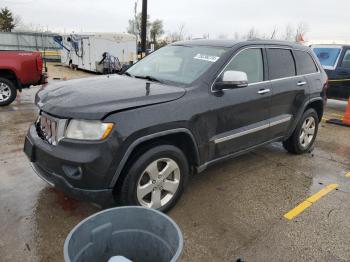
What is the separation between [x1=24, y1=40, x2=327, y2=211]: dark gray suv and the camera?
2.74 metres

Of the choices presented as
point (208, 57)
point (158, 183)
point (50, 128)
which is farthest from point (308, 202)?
point (50, 128)

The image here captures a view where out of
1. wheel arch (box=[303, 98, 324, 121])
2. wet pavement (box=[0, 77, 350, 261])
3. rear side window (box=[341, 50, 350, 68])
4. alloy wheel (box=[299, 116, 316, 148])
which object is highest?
rear side window (box=[341, 50, 350, 68])

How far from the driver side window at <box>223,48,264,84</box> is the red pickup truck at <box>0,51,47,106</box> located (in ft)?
20.0

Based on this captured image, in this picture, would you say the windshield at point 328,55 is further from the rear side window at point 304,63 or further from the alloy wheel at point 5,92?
the alloy wheel at point 5,92

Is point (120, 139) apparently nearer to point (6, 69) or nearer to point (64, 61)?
point (6, 69)

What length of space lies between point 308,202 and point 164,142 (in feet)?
6.35

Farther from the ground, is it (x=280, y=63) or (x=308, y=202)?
(x=280, y=63)

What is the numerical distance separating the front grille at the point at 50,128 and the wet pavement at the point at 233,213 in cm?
83

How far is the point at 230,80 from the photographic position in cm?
341

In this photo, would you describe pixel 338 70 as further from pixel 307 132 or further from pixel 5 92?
pixel 5 92

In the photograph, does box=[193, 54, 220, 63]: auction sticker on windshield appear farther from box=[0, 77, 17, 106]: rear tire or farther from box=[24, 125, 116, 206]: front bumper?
box=[0, 77, 17, 106]: rear tire

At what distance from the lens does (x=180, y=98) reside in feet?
10.4

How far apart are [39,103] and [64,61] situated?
68.8 ft

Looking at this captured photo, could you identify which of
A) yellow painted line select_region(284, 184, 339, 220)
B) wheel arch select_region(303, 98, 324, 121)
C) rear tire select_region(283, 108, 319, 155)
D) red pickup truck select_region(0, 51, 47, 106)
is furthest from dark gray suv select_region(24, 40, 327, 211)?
red pickup truck select_region(0, 51, 47, 106)
